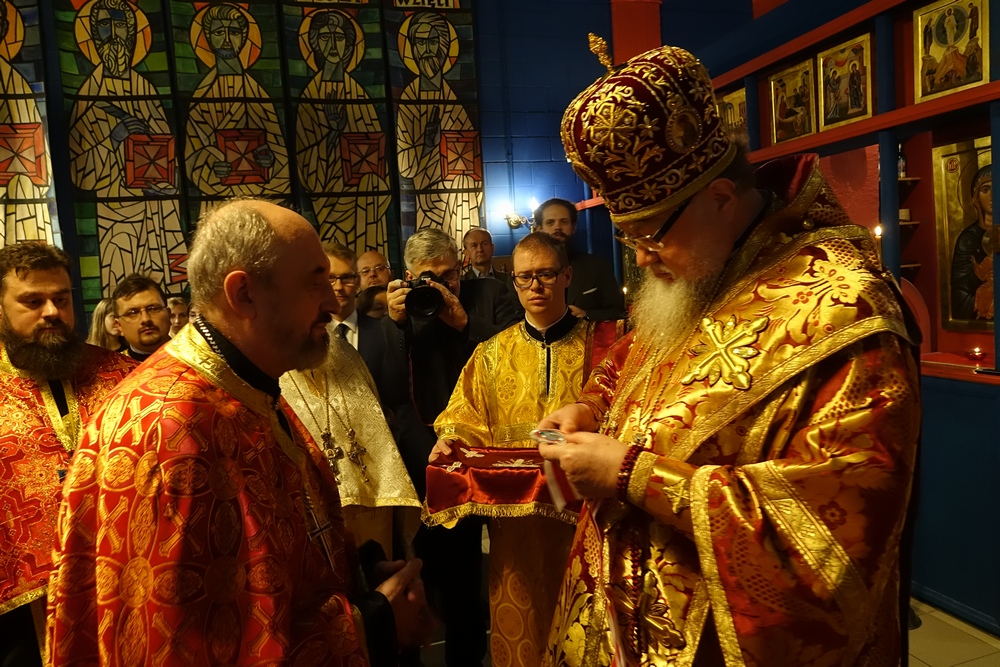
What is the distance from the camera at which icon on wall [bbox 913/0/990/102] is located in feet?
10.6

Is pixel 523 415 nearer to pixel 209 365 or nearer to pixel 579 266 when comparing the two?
pixel 209 365

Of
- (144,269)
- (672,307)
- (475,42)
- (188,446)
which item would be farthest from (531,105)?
(188,446)

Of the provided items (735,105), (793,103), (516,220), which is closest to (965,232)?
(793,103)

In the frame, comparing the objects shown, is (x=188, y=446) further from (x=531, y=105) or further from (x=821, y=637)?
(x=531, y=105)

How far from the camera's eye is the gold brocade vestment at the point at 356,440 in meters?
2.97

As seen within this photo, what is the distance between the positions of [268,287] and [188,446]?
327 mm

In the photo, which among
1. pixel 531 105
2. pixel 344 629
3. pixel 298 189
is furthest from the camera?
pixel 531 105

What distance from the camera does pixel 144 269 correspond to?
7.41m

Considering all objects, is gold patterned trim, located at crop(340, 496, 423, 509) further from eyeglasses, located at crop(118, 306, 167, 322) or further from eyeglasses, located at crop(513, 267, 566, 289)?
eyeglasses, located at crop(118, 306, 167, 322)

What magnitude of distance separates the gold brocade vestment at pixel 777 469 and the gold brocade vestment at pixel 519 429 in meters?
1.13

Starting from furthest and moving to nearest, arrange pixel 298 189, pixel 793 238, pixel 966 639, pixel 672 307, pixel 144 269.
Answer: pixel 298 189 → pixel 144 269 → pixel 966 639 → pixel 672 307 → pixel 793 238

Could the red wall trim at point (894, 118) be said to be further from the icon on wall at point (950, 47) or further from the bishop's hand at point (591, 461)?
the bishop's hand at point (591, 461)

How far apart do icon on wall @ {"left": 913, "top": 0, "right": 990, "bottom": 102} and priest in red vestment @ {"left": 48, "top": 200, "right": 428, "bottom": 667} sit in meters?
3.19

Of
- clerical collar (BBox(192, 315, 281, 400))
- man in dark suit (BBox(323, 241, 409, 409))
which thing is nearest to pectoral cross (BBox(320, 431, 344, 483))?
man in dark suit (BBox(323, 241, 409, 409))
